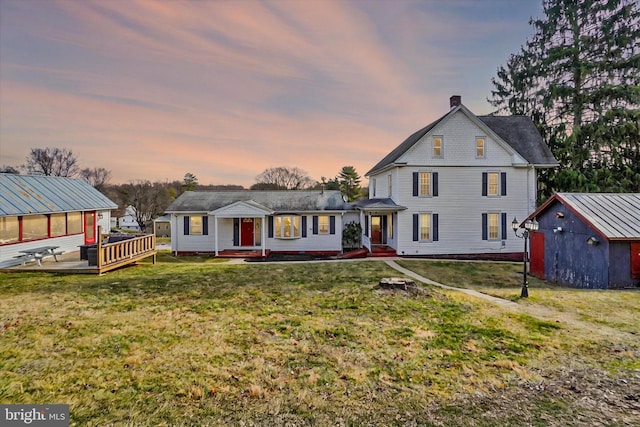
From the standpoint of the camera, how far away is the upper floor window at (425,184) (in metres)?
18.8

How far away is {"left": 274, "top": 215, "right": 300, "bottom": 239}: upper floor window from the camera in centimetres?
1942

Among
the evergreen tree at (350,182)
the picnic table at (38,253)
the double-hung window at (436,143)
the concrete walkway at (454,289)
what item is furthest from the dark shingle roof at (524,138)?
the picnic table at (38,253)

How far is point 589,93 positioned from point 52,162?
68712mm

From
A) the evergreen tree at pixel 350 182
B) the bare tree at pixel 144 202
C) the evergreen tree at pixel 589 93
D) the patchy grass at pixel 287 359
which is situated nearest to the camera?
the patchy grass at pixel 287 359

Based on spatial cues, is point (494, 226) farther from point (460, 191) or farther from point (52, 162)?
→ point (52, 162)

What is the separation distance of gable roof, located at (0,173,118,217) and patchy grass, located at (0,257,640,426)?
5.62 m

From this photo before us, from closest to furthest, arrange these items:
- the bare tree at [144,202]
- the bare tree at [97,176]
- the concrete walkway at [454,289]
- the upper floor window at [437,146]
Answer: the concrete walkway at [454,289], the upper floor window at [437,146], the bare tree at [144,202], the bare tree at [97,176]

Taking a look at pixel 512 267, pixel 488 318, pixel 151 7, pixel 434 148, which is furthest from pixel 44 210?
pixel 512 267

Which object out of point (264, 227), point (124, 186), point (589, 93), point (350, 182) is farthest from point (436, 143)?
point (124, 186)

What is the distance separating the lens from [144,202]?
46.8 meters

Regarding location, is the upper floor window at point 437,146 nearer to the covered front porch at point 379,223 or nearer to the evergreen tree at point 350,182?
the covered front porch at point 379,223

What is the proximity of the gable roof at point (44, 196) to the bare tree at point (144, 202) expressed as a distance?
98.7 ft

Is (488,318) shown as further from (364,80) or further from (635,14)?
(635,14)

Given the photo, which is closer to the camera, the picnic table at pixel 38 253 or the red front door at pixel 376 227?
the picnic table at pixel 38 253
